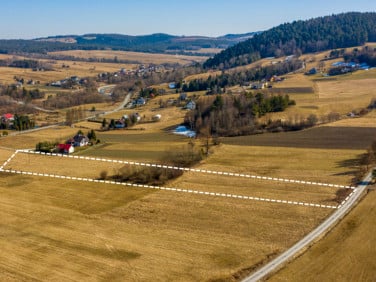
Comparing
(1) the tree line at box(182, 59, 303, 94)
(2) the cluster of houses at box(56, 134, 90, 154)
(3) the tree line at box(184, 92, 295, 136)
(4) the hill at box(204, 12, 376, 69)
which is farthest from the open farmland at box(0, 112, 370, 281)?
(4) the hill at box(204, 12, 376, 69)

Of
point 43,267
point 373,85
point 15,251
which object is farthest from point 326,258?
point 373,85

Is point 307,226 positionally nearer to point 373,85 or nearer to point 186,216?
point 186,216

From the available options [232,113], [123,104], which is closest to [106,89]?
[123,104]

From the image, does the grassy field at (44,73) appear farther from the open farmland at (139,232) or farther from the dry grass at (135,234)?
the dry grass at (135,234)

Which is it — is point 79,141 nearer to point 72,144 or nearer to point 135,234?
point 72,144

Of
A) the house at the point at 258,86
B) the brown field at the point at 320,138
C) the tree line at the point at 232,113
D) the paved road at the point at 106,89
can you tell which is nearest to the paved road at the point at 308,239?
the brown field at the point at 320,138

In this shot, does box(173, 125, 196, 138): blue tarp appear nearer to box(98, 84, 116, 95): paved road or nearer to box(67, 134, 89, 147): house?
box(67, 134, 89, 147): house
